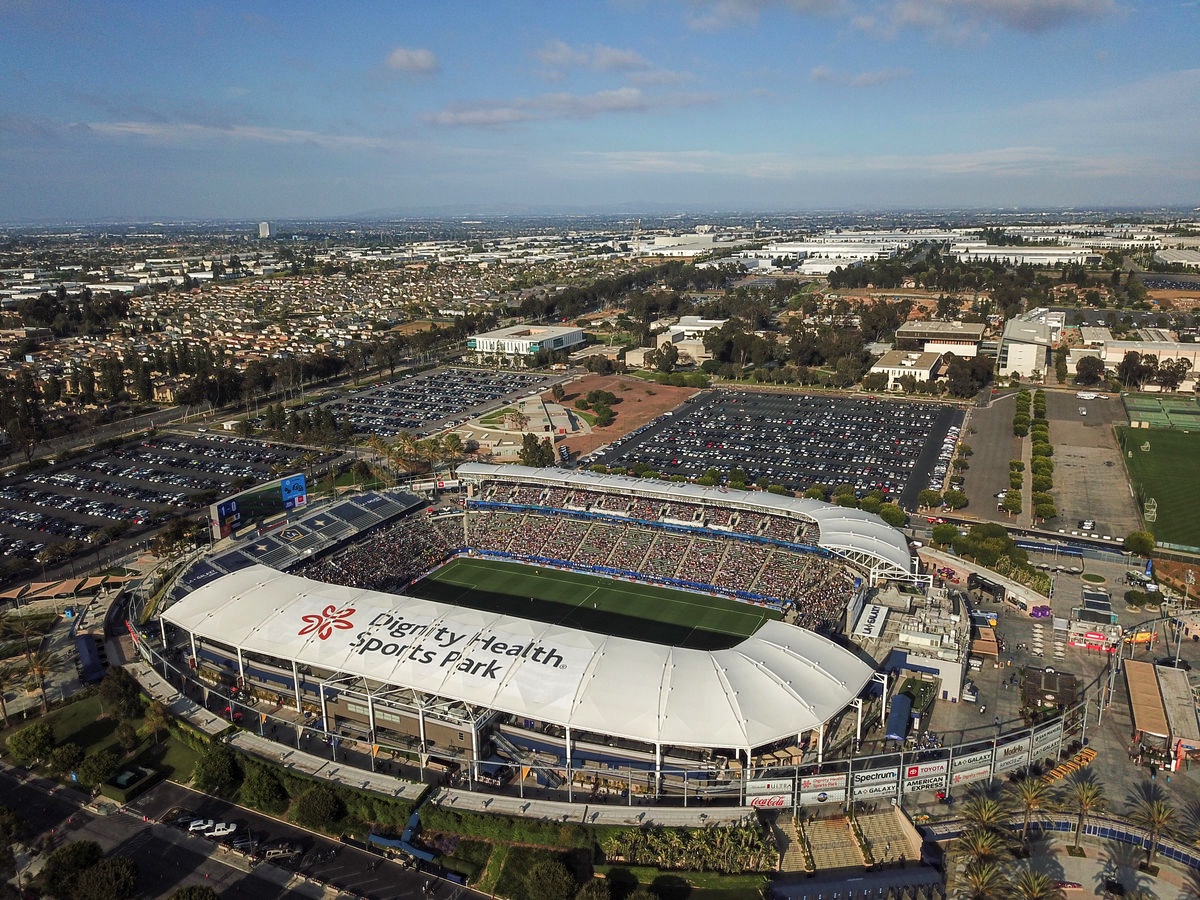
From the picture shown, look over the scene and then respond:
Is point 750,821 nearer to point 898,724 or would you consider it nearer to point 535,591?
point 898,724

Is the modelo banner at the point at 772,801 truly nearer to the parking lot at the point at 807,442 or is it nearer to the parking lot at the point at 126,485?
the parking lot at the point at 807,442

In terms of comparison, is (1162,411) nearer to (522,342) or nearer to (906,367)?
(906,367)

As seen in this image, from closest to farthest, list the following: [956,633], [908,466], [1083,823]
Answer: [1083,823] → [956,633] → [908,466]

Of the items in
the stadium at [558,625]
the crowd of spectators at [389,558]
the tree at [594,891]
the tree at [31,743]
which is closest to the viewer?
the tree at [594,891]

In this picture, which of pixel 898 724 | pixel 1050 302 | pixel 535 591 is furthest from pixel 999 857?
pixel 1050 302

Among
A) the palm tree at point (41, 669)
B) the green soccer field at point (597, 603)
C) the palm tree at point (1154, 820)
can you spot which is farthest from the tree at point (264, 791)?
the palm tree at point (1154, 820)

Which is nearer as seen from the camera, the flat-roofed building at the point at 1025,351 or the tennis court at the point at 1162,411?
the tennis court at the point at 1162,411

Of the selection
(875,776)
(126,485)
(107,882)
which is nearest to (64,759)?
(107,882)
